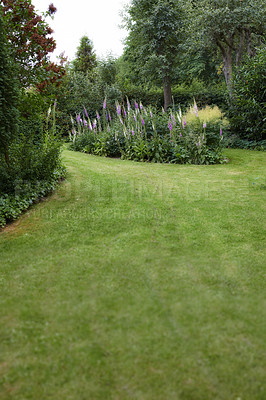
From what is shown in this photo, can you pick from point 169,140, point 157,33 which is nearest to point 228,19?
point 157,33

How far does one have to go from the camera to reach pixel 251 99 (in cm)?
957

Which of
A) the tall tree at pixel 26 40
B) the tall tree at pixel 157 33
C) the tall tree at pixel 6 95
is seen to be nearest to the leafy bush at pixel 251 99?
the tall tree at pixel 157 33

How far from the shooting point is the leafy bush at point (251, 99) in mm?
9258

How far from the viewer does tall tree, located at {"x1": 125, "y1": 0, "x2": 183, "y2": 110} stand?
44.8 ft

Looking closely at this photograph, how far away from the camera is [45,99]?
16.0ft

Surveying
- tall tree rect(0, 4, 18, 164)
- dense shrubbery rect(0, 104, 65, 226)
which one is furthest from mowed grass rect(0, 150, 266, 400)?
tall tree rect(0, 4, 18, 164)

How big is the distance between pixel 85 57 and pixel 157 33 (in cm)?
897

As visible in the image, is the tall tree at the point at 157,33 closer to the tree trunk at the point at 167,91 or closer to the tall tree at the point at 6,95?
the tree trunk at the point at 167,91

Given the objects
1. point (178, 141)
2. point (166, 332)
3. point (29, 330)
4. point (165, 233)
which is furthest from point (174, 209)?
point (178, 141)

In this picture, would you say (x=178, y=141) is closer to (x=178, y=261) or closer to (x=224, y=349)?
(x=178, y=261)

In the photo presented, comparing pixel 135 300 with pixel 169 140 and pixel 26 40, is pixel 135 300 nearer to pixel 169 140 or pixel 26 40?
pixel 26 40

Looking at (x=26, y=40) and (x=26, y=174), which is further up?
(x=26, y=40)

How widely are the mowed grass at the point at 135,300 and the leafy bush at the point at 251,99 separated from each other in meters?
6.03

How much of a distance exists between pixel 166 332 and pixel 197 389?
44 cm
